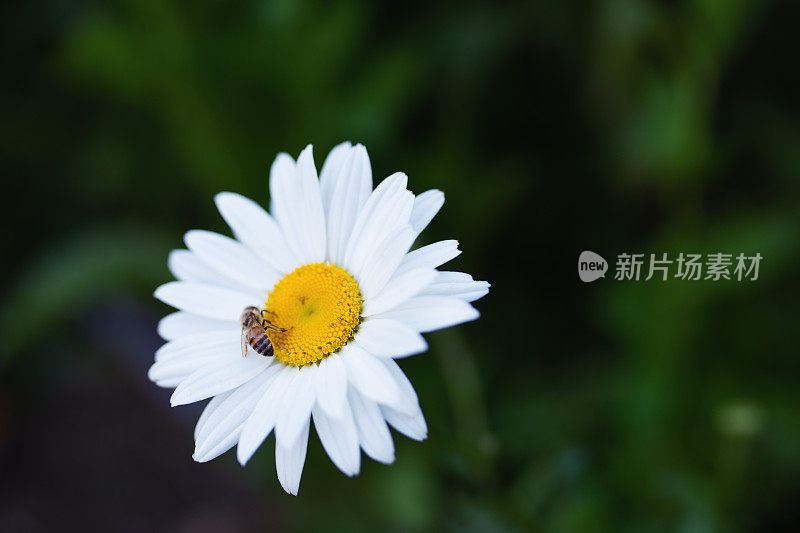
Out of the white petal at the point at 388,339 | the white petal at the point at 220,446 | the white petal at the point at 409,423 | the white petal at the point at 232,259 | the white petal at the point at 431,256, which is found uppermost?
the white petal at the point at 431,256

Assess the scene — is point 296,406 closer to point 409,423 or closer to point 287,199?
point 409,423

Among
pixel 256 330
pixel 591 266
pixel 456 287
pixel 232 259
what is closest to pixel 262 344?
pixel 256 330

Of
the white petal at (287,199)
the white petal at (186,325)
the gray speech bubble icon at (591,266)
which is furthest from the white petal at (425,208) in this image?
the gray speech bubble icon at (591,266)

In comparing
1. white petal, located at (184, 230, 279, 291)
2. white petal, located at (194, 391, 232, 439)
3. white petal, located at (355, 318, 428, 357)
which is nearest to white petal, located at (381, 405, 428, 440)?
white petal, located at (355, 318, 428, 357)

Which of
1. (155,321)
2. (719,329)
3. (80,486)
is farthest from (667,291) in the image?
(80,486)

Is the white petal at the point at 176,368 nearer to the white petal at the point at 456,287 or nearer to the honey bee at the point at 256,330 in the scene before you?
the honey bee at the point at 256,330

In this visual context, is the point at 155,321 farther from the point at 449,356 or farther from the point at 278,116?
the point at 449,356
